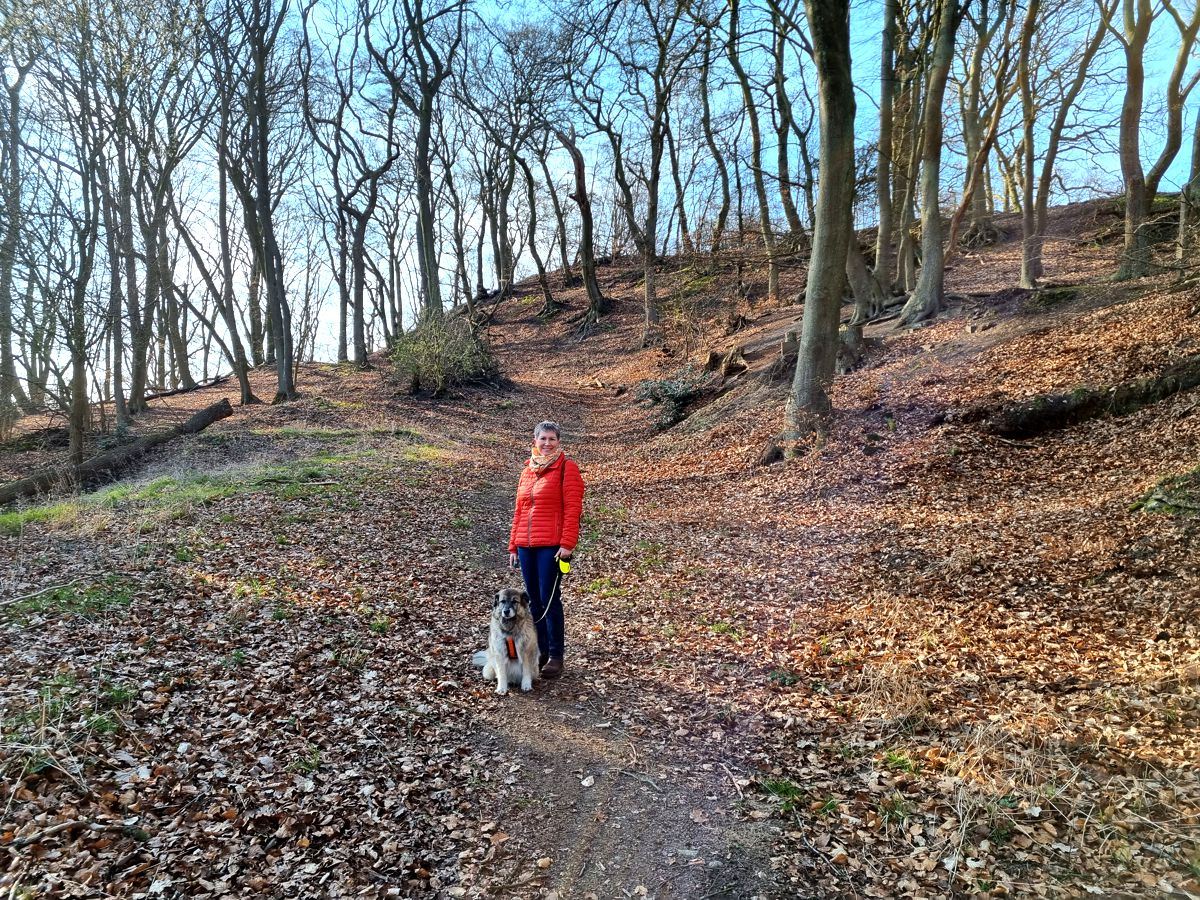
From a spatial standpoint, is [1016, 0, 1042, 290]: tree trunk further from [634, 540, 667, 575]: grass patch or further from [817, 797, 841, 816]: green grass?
[817, 797, 841, 816]: green grass

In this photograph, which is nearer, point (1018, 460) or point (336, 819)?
point (336, 819)

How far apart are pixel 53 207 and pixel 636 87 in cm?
1991

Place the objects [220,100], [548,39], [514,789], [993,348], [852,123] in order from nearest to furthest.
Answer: [514,789] < [852,123] < [993,348] < [220,100] < [548,39]

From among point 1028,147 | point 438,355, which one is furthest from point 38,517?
point 1028,147

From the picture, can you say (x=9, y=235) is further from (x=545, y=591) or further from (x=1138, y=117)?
(x=1138, y=117)

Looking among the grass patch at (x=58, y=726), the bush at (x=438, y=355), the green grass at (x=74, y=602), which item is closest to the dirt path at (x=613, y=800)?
the grass patch at (x=58, y=726)

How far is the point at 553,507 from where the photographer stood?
5.77m

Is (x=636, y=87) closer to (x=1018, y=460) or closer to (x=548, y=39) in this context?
(x=548, y=39)

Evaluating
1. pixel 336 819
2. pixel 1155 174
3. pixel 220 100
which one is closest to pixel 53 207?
pixel 220 100

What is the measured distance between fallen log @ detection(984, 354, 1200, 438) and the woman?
728 cm

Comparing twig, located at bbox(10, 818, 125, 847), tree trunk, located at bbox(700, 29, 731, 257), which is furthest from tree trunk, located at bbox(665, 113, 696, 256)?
twig, located at bbox(10, 818, 125, 847)

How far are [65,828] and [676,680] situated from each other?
4.36m

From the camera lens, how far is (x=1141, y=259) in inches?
330

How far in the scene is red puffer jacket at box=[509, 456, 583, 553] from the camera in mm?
5731
